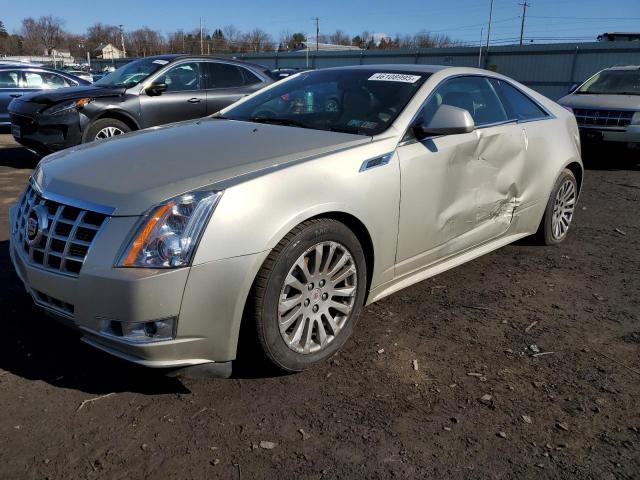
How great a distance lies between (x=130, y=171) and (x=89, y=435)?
1.25 m

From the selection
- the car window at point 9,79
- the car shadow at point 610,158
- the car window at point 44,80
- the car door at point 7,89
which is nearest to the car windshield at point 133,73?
the car door at point 7,89

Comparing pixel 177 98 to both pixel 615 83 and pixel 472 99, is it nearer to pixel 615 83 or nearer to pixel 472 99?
pixel 472 99

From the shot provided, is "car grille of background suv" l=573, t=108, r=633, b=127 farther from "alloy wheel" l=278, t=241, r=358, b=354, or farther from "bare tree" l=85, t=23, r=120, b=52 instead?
"bare tree" l=85, t=23, r=120, b=52

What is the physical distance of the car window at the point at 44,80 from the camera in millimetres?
12031

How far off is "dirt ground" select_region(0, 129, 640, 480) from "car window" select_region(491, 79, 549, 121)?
4.95 feet

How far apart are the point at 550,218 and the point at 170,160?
11.4ft

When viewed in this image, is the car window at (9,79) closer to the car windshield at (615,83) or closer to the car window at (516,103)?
the car window at (516,103)

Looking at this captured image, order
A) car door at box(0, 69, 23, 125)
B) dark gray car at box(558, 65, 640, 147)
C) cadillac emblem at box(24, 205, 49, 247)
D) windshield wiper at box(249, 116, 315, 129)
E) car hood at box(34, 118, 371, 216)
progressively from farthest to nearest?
car door at box(0, 69, 23, 125), dark gray car at box(558, 65, 640, 147), windshield wiper at box(249, 116, 315, 129), cadillac emblem at box(24, 205, 49, 247), car hood at box(34, 118, 371, 216)

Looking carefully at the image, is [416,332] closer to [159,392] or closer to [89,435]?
[159,392]

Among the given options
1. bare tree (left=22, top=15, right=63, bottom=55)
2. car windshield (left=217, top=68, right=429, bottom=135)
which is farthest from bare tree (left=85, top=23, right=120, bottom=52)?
car windshield (left=217, top=68, right=429, bottom=135)

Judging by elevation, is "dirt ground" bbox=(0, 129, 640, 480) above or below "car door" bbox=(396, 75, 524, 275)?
below

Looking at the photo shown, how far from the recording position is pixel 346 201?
2943 millimetres

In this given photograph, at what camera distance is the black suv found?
7828 millimetres

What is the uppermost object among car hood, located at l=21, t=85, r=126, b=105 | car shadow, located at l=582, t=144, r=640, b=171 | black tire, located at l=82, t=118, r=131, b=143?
car hood, located at l=21, t=85, r=126, b=105
